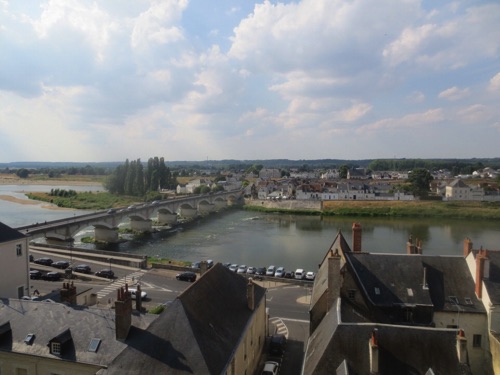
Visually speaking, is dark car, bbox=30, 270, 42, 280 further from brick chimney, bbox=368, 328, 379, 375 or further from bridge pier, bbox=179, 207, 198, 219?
bridge pier, bbox=179, 207, 198, 219

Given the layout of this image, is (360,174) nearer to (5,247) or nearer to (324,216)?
(324,216)

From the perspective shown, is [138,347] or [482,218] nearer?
[138,347]

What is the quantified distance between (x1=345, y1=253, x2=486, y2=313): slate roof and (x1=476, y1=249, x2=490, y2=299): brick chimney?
14.0 inches

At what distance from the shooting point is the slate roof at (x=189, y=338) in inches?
433

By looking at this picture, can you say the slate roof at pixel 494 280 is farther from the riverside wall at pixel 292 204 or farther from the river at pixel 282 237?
the riverside wall at pixel 292 204

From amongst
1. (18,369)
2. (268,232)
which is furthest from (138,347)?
(268,232)

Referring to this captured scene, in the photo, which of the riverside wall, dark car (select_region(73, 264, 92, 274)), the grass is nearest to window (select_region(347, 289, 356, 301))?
dark car (select_region(73, 264, 92, 274))

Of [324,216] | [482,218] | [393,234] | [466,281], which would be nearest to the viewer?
[466,281]

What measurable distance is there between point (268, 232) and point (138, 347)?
4860 cm

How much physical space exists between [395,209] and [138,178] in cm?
5535

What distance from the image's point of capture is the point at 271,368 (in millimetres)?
15578

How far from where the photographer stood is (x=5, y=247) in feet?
69.5

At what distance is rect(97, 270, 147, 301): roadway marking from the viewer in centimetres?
2529

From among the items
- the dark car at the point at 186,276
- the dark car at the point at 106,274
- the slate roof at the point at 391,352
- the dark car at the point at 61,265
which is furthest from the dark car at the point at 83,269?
the slate roof at the point at 391,352
